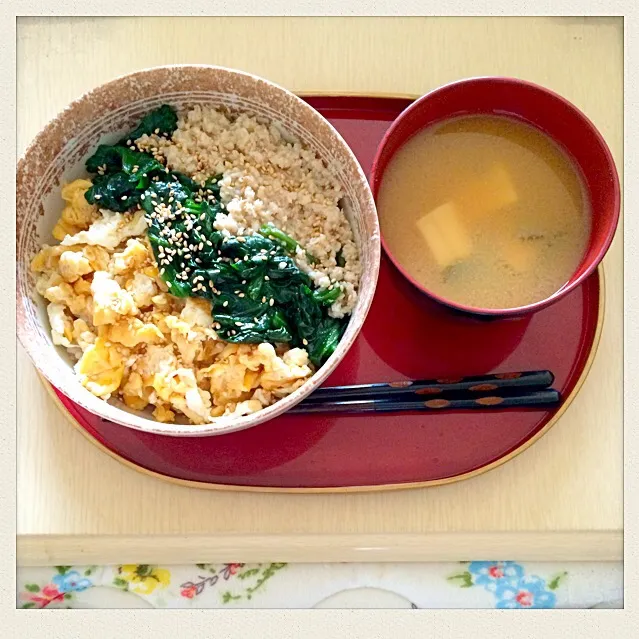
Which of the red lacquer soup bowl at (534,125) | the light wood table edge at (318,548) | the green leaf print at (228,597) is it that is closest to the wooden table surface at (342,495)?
→ the light wood table edge at (318,548)

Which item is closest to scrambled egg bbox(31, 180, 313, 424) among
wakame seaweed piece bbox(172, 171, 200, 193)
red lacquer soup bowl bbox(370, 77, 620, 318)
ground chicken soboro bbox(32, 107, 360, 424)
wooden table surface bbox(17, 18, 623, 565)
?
ground chicken soboro bbox(32, 107, 360, 424)

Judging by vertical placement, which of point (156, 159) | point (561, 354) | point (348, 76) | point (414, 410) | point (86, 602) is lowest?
point (86, 602)

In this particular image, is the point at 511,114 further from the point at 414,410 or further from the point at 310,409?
the point at 310,409

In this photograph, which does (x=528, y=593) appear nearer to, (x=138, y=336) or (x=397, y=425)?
(x=397, y=425)

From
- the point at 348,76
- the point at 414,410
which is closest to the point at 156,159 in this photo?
the point at 348,76

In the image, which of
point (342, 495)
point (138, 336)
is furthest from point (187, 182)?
point (342, 495)

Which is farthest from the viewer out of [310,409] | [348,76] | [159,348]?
[348,76]
